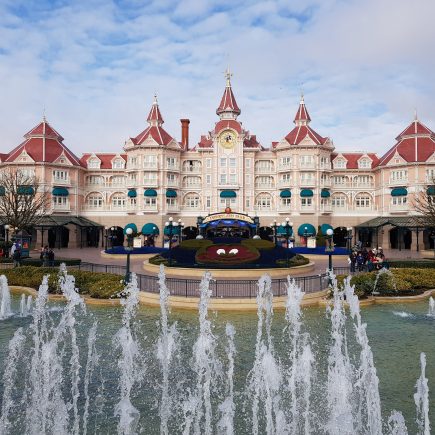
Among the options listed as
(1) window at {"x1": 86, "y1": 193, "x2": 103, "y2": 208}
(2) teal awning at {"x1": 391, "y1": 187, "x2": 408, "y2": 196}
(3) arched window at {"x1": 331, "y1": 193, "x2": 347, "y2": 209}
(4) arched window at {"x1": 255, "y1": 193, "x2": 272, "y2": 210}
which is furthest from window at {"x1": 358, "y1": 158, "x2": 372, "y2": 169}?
(1) window at {"x1": 86, "y1": 193, "x2": 103, "y2": 208}

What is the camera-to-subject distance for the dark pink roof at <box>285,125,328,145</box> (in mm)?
59250

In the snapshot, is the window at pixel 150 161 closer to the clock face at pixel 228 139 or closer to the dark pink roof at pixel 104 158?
the dark pink roof at pixel 104 158

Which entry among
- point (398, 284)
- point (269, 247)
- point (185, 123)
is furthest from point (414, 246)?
point (185, 123)

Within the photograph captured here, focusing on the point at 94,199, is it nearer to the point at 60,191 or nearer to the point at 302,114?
Result: the point at 60,191

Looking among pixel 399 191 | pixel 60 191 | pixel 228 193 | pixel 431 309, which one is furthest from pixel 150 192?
pixel 431 309

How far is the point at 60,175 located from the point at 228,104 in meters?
27.3

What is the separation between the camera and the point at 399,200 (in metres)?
56.9

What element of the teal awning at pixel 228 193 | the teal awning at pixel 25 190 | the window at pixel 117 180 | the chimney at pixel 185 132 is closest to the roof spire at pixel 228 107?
the chimney at pixel 185 132

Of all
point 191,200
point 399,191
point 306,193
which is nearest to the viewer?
point 399,191

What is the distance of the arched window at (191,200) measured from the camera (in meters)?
62.2

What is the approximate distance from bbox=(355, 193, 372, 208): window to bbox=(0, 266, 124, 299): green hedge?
46.9 metres

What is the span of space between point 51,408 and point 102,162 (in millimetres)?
57676

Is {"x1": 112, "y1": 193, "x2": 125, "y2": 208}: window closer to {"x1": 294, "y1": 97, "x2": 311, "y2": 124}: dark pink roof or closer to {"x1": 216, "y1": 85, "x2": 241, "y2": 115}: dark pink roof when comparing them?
{"x1": 216, "y1": 85, "x2": 241, "y2": 115}: dark pink roof

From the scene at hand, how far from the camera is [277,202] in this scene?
61.1 meters
